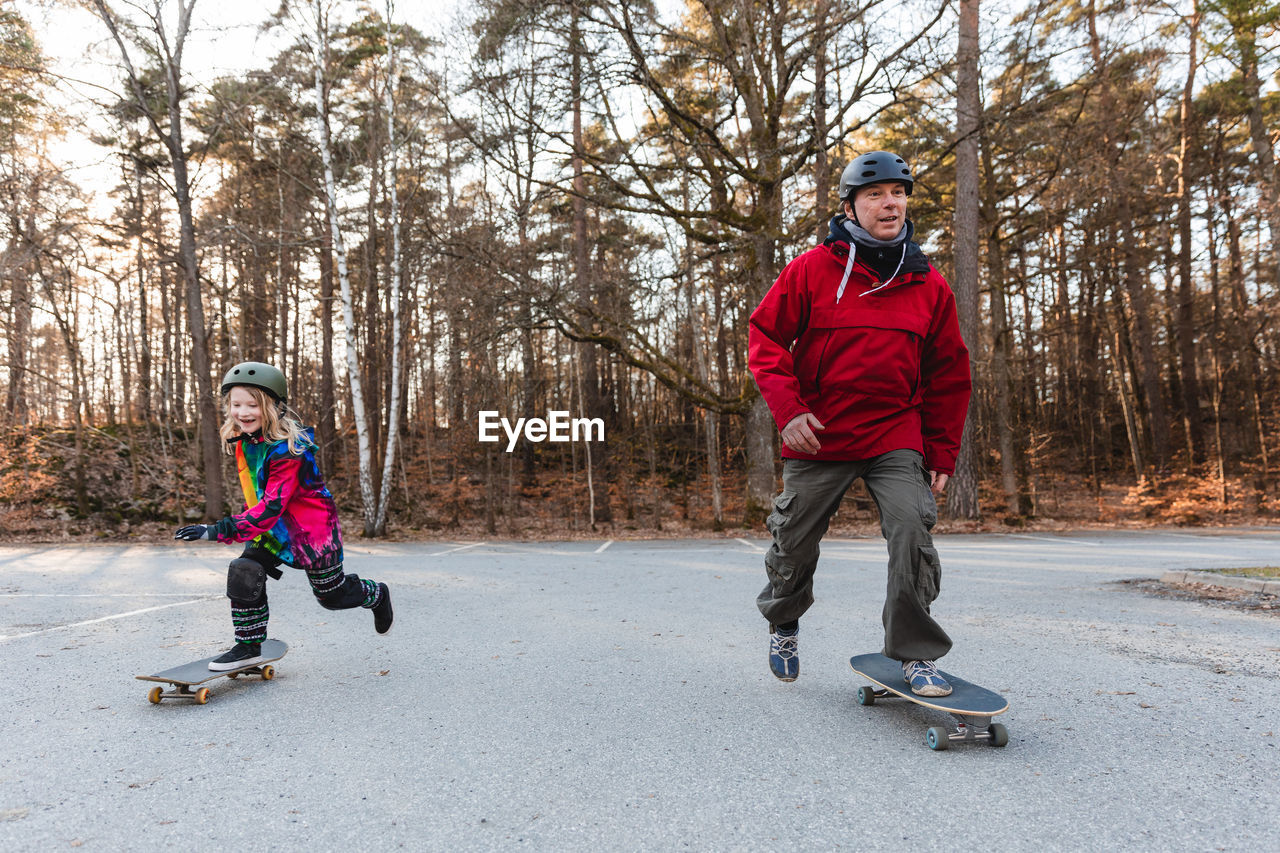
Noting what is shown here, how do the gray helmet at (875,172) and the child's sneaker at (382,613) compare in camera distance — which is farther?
the child's sneaker at (382,613)

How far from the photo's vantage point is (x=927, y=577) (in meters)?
2.94

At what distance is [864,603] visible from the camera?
20.5ft

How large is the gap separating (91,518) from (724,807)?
20.8m

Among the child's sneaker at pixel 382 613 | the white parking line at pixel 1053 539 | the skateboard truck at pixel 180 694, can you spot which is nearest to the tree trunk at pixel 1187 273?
the white parking line at pixel 1053 539

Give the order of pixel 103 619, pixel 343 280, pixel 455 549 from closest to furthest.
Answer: pixel 103 619 < pixel 455 549 < pixel 343 280

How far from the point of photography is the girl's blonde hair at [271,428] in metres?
3.78

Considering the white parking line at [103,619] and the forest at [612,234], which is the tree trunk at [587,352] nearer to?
the forest at [612,234]

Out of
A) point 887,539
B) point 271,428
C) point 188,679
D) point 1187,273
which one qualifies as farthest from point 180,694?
point 1187,273

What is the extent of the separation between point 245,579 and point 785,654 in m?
2.87

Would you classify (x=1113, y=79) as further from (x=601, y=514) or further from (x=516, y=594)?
(x=516, y=594)

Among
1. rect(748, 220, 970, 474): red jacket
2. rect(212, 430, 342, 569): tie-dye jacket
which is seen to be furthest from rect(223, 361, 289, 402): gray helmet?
rect(748, 220, 970, 474): red jacket

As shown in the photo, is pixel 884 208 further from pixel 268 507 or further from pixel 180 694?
pixel 180 694

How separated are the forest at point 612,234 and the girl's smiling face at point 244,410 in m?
10.8

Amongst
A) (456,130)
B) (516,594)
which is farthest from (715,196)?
(516,594)
